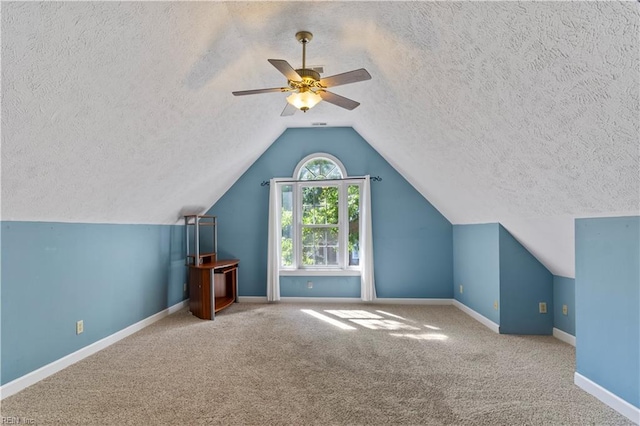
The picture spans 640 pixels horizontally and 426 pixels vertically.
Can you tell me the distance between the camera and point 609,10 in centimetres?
123

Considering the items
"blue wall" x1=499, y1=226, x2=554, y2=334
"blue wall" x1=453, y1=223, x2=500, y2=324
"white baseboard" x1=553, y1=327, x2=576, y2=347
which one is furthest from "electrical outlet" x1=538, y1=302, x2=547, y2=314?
"blue wall" x1=453, y1=223, x2=500, y2=324

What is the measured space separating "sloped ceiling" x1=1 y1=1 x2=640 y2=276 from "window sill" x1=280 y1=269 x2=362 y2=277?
212 centimetres

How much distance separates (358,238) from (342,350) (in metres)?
2.32

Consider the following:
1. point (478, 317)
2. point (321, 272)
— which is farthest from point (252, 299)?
point (478, 317)

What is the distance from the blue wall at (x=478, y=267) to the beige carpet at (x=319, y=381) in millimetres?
430

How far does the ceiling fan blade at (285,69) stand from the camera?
203 cm

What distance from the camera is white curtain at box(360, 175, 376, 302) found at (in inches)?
193

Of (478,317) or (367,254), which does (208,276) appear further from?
(478,317)

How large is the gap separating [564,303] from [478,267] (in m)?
0.96

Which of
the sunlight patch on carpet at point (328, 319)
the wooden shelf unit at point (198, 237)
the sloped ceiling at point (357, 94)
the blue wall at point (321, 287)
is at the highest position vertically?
the sloped ceiling at point (357, 94)

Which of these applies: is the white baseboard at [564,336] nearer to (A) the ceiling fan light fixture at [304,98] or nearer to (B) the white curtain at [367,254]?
(B) the white curtain at [367,254]

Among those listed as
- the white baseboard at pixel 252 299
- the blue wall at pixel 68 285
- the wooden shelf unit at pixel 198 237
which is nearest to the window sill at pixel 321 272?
the white baseboard at pixel 252 299

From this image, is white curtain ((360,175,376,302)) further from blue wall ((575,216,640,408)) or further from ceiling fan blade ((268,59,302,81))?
ceiling fan blade ((268,59,302,81))

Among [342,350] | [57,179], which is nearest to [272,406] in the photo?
[342,350]
